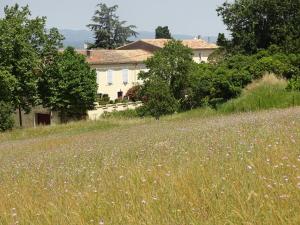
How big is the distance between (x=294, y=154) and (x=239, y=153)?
2.64 feet

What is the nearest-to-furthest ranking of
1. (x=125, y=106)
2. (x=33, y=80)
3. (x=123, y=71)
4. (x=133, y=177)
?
(x=133, y=177) → (x=33, y=80) → (x=125, y=106) → (x=123, y=71)

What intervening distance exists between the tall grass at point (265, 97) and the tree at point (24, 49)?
71.1ft

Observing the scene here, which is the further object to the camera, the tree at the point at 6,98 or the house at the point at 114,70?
the house at the point at 114,70

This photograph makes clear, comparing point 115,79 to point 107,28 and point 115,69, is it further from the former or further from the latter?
point 107,28

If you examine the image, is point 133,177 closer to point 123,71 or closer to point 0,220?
point 0,220

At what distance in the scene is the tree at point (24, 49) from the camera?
138 ft

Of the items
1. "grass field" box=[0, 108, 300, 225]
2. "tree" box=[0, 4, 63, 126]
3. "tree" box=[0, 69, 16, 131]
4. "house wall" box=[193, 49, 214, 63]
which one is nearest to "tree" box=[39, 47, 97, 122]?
"tree" box=[0, 4, 63, 126]

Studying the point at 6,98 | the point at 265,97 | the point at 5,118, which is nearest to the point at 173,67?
the point at 6,98

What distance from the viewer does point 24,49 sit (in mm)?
42781

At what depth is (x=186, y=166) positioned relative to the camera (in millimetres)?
4812

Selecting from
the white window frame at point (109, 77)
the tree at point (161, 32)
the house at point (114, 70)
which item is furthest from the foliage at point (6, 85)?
the tree at point (161, 32)

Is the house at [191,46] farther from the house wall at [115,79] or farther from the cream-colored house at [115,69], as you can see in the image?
the house wall at [115,79]

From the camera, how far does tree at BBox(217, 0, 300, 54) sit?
137ft

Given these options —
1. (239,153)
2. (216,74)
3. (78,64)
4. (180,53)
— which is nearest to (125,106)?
(78,64)
